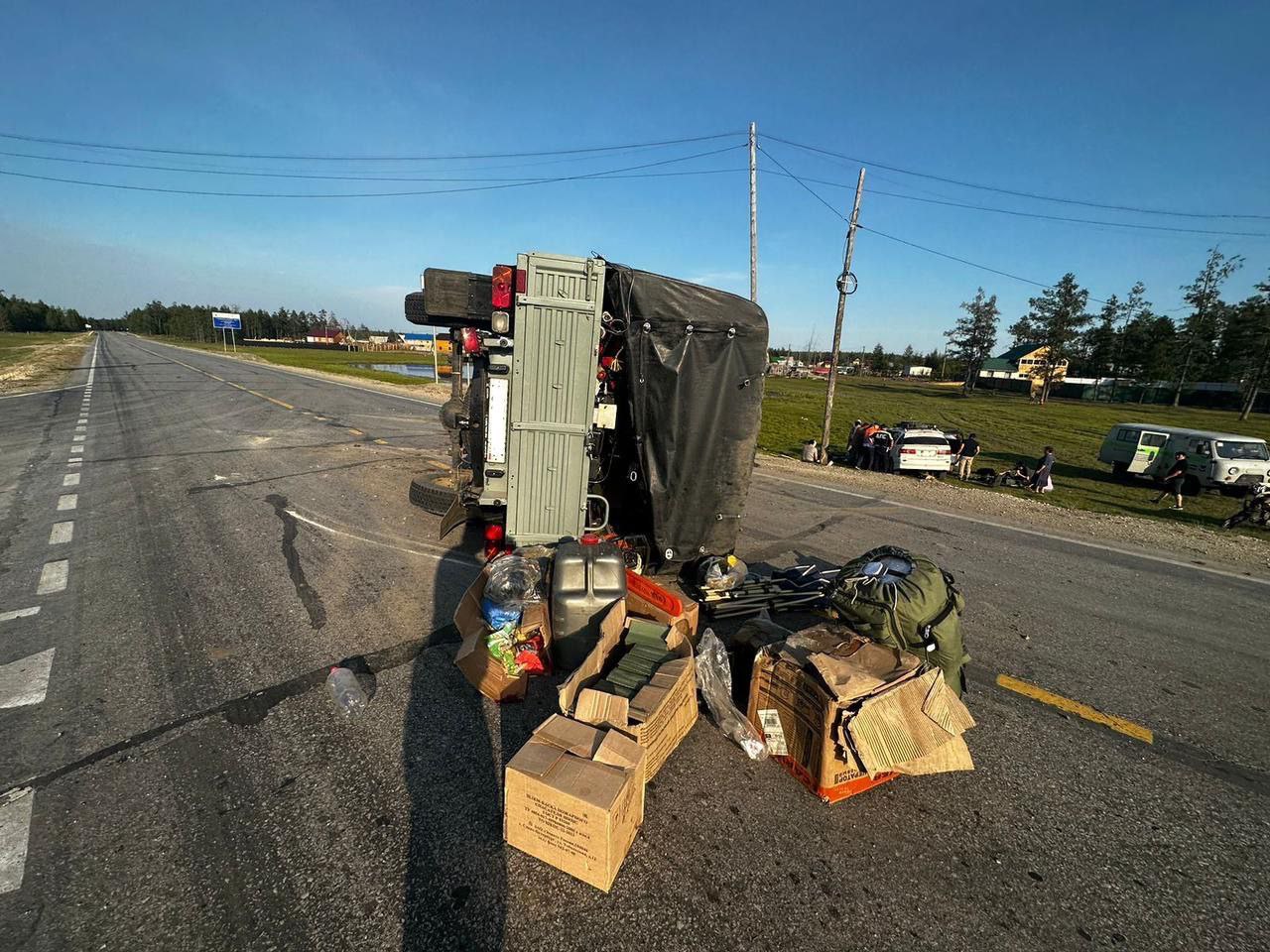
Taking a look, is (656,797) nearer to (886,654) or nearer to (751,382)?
(886,654)

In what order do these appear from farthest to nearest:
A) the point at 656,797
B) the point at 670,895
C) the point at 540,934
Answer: the point at 656,797 → the point at 670,895 → the point at 540,934

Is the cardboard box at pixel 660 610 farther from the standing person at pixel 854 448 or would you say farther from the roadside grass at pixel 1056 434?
the standing person at pixel 854 448

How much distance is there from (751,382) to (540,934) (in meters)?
4.25

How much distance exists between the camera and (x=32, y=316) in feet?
324

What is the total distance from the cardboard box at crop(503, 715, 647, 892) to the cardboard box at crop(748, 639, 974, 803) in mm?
953

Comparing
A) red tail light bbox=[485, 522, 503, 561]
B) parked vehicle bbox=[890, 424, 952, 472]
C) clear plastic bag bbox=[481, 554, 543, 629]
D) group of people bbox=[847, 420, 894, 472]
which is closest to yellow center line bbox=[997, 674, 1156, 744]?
clear plastic bag bbox=[481, 554, 543, 629]

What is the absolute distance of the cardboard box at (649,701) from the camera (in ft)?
8.72

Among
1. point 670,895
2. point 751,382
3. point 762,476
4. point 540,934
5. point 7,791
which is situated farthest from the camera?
point 762,476

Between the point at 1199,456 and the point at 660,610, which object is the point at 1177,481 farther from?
the point at 660,610

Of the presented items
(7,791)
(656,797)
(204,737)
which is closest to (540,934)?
(656,797)

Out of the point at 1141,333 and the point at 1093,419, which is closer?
the point at 1093,419

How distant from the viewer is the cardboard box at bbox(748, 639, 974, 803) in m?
2.69

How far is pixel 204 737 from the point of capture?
2971mm

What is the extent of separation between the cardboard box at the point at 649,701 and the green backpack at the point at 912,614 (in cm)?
119
